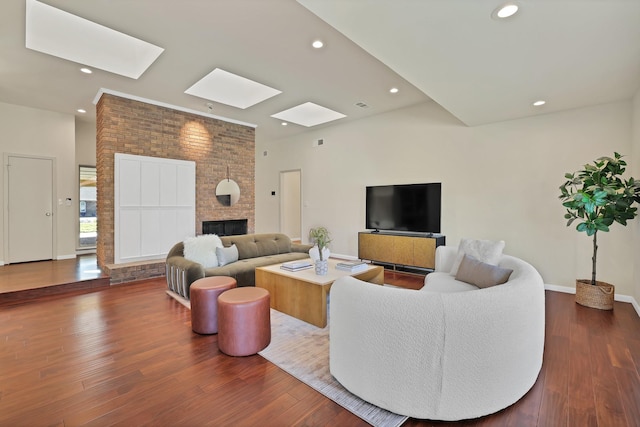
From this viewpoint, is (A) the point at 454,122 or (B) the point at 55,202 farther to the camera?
(B) the point at 55,202

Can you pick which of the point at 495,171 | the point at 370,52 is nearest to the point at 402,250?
the point at 495,171

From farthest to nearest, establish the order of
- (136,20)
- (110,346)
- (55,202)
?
(55,202), (136,20), (110,346)

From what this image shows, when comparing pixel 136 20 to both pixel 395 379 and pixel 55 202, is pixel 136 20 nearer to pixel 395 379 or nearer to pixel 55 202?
pixel 395 379

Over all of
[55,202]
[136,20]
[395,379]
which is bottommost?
[395,379]

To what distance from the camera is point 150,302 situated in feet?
12.1

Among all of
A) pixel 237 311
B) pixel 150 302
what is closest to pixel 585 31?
pixel 237 311

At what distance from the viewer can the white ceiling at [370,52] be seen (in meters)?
2.10

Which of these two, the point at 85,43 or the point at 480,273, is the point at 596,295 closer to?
the point at 480,273

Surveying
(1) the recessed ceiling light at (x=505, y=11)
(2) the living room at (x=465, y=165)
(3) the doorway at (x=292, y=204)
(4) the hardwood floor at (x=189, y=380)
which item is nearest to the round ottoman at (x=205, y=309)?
(4) the hardwood floor at (x=189, y=380)

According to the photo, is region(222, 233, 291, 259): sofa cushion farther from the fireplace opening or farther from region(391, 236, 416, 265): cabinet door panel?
region(391, 236, 416, 265): cabinet door panel

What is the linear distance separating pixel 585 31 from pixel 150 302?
5.12m

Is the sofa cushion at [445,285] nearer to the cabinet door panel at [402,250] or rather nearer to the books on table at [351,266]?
the books on table at [351,266]

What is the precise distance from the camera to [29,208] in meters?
5.71

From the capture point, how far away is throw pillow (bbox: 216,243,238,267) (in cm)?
396
